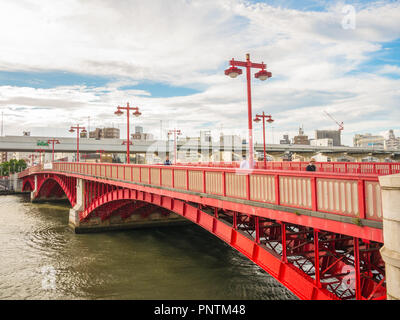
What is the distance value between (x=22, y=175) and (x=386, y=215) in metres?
73.7

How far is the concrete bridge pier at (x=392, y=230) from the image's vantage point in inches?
192

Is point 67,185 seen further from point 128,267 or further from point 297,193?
point 297,193

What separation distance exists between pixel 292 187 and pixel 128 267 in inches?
569

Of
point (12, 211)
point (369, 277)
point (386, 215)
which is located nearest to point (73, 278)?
point (369, 277)

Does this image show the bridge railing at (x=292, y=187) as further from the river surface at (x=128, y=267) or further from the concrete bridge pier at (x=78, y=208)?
the concrete bridge pier at (x=78, y=208)

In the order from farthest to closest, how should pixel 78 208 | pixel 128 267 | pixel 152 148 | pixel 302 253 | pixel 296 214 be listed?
1. pixel 152 148
2. pixel 78 208
3. pixel 128 267
4. pixel 302 253
5. pixel 296 214

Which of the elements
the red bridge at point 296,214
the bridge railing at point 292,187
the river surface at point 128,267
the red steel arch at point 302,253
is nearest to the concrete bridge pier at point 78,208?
the river surface at point 128,267

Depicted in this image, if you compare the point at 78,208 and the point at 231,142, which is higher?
the point at 231,142

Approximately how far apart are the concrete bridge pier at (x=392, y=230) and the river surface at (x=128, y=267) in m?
10.7

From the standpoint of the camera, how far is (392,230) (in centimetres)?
498

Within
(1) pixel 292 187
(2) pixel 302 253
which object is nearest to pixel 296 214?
(1) pixel 292 187

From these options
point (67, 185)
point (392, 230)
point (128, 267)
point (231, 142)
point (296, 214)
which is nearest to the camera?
point (392, 230)

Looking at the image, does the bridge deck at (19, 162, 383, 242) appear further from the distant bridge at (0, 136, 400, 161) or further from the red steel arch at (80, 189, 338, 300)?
the distant bridge at (0, 136, 400, 161)
